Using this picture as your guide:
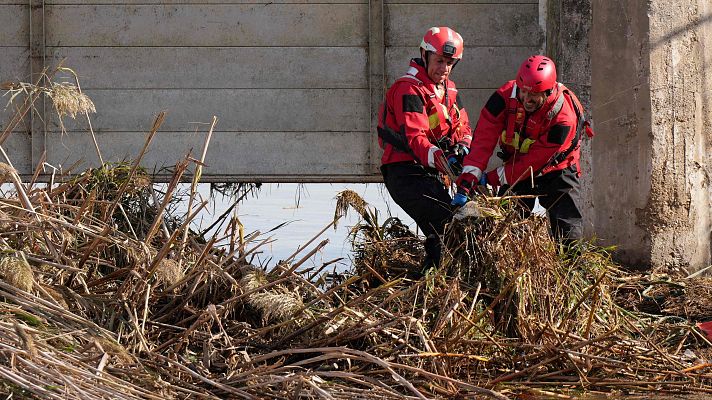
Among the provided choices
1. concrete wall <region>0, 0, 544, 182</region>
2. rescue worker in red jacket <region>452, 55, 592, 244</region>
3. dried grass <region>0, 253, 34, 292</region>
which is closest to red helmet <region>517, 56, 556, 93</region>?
rescue worker in red jacket <region>452, 55, 592, 244</region>

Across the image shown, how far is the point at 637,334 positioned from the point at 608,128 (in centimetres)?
170

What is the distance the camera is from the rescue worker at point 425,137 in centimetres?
616

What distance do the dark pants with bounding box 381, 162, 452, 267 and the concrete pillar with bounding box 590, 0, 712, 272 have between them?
1.22 m

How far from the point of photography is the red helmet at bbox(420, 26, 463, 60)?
20.7 ft

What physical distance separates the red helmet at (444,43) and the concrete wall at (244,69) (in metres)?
1.25

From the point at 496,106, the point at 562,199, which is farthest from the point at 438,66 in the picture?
the point at 562,199

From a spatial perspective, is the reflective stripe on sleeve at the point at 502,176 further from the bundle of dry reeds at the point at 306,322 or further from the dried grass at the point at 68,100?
the dried grass at the point at 68,100

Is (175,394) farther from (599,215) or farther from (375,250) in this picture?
(599,215)

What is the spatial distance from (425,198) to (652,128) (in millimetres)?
1566

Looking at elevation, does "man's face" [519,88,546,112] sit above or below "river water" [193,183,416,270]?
above

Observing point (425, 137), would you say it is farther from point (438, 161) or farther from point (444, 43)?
point (444, 43)

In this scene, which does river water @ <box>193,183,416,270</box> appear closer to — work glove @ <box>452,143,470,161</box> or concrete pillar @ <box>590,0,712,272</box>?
work glove @ <box>452,143,470,161</box>

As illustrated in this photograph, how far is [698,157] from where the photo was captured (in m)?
6.79

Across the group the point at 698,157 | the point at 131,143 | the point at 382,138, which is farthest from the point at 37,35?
the point at 698,157
